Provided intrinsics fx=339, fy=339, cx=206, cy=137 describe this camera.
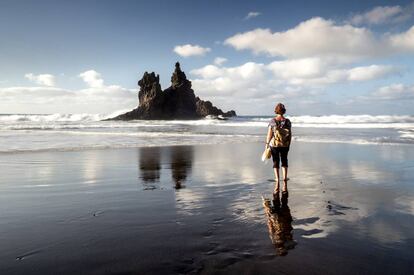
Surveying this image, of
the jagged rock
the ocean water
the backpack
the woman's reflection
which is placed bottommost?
the woman's reflection

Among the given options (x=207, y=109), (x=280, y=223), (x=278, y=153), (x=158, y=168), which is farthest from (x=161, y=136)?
(x=207, y=109)

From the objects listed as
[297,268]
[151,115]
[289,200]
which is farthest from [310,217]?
[151,115]

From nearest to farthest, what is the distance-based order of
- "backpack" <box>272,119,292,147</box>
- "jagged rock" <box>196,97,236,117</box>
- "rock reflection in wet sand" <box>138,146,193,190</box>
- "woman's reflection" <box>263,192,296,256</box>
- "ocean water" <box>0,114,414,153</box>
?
"woman's reflection" <box>263,192,296,256</box>
"backpack" <box>272,119,292,147</box>
"rock reflection in wet sand" <box>138,146,193,190</box>
"ocean water" <box>0,114,414,153</box>
"jagged rock" <box>196,97,236,117</box>

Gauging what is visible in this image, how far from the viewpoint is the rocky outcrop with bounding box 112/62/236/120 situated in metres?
113

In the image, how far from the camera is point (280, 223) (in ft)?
18.2

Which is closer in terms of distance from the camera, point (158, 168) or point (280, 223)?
point (280, 223)

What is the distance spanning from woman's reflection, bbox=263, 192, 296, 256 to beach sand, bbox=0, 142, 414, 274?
0.02 m

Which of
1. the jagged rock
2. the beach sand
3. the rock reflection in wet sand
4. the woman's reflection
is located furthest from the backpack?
the jagged rock

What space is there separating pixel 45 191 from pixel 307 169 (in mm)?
8086

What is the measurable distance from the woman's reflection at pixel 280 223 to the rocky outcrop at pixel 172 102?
103146mm

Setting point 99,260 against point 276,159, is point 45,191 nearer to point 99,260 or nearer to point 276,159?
point 99,260

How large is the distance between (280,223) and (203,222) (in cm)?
127

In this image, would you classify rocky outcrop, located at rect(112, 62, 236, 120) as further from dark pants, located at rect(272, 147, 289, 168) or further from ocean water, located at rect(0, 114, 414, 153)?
dark pants, located at rect(272, 147, 289, 168)

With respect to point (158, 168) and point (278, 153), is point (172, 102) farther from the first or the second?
Result: point (278, 153)
